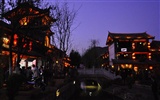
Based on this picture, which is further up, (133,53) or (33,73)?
(133,53)

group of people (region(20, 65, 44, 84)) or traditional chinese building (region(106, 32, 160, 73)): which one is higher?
traditional chinese building (region(106, 32, 160, 73))

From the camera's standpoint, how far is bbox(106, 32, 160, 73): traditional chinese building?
56.4 m

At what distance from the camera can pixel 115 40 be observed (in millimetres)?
58188

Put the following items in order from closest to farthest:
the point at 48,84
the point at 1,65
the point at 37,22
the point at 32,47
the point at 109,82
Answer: the point at 1,65
the point at 37,22
the point at 48,84
the point at 32,47
the point at 109,82

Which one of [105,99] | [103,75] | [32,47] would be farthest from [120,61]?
[105,99]

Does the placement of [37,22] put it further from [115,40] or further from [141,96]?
[115,40]

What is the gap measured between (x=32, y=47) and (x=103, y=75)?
17428 millimetres

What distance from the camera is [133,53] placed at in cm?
5759

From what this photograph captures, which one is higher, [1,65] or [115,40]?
[115,40]

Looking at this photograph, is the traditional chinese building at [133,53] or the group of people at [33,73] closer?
the group of people at [33,73]

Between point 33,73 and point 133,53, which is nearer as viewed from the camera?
point 33,73

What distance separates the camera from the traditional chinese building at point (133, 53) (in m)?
56.4

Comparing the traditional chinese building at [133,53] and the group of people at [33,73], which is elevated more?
the traditional chinese building at [133,53]

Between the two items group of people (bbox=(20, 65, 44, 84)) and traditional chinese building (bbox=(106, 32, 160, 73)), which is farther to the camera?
traditional chinese building (bbox=(106, 32, 160, 73))
